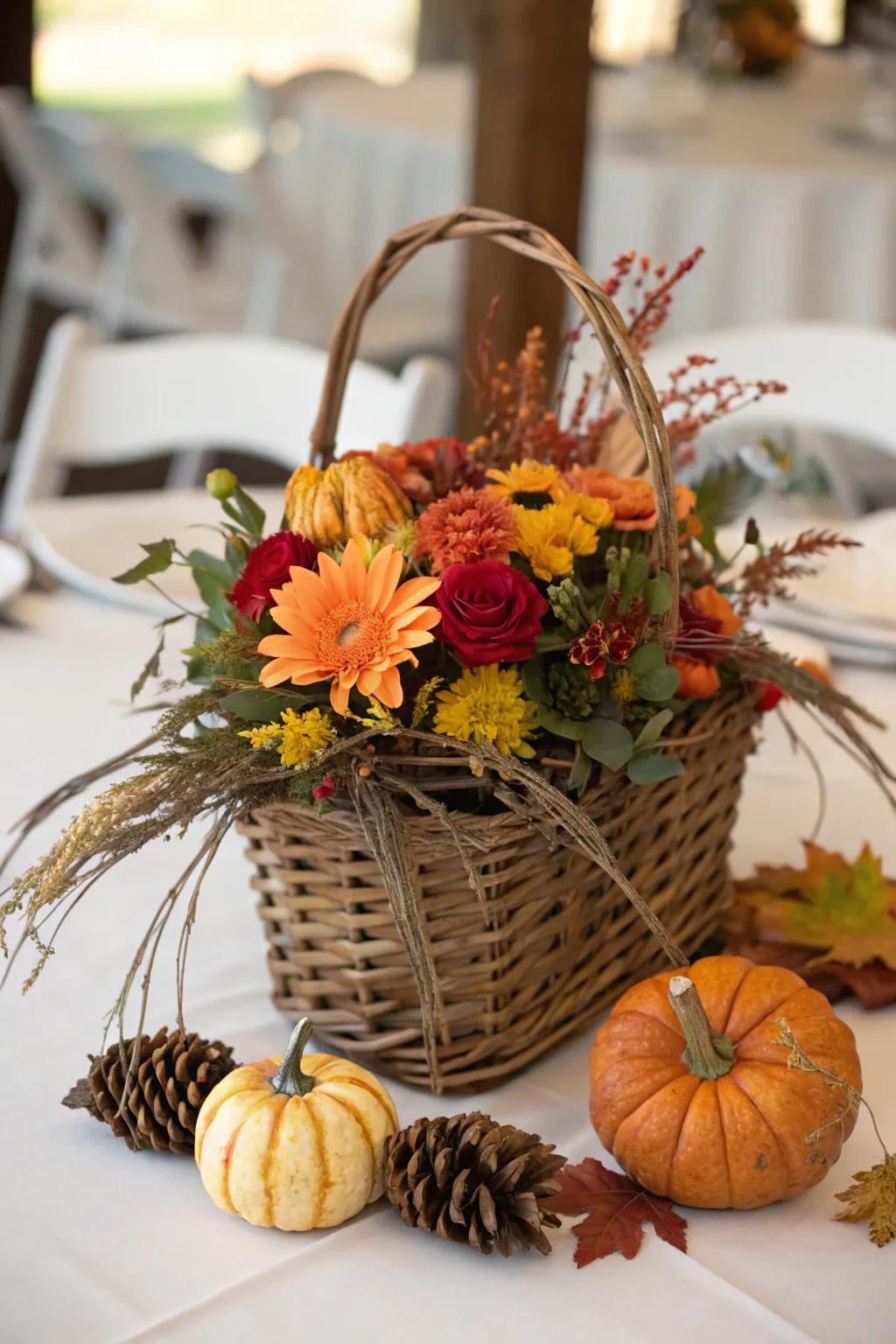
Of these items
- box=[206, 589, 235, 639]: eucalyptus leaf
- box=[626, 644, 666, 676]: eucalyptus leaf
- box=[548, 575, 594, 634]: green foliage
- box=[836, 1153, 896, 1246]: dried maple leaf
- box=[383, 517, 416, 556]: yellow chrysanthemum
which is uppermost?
box=[383, 517, 416, 556]: yellow chrysanthemum

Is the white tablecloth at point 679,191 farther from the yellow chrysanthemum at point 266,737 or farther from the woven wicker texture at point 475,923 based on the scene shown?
the yellow chrysanthemum at point 266,737

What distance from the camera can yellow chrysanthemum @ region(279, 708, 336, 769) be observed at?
626mm

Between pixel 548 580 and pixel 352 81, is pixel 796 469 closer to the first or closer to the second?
pixel 548 580

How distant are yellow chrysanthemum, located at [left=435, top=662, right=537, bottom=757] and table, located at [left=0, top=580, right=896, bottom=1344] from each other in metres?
0.19

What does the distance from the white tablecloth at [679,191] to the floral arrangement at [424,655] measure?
1.79 metres

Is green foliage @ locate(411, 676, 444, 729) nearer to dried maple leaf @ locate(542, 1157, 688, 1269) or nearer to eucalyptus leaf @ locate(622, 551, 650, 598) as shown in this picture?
eucalyptus leaf @ locate(622, 551, 650, 598)

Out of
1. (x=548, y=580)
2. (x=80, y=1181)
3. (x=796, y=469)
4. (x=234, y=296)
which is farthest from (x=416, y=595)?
(x=234, y=296)

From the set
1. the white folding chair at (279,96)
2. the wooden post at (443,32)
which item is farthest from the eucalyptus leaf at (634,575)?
the wooden post at (443,32)

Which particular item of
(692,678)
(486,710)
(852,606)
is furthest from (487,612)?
(852,606)

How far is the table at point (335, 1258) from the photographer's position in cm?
57

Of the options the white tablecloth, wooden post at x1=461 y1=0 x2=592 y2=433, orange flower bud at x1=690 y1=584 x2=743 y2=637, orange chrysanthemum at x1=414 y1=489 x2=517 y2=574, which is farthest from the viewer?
the white tablecloth

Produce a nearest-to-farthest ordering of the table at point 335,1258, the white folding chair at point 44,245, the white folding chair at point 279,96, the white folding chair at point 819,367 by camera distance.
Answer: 1. the table at point 335,1258
2. the white folding chair at point 819,367
3. the white folding chair at point 44,245
4. the white folding chair at point 279,96

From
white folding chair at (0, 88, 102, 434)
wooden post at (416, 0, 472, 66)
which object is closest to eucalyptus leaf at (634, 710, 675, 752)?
white folding chair at (0, 88, 102, 434)

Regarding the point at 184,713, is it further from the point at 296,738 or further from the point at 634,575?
the point at 634,575
